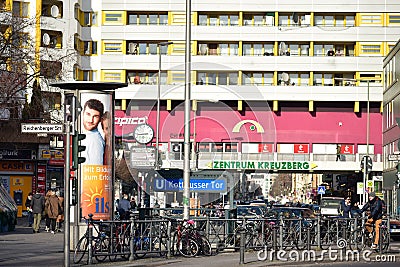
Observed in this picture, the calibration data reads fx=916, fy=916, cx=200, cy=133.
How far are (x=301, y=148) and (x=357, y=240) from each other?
48382 millimetres

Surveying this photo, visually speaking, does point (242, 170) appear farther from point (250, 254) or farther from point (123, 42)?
point (250, 254)

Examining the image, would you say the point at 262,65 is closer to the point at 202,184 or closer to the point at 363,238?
the point at 202,184

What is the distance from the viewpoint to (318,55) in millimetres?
77375

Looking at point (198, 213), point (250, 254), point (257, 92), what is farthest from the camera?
point (257, 92)

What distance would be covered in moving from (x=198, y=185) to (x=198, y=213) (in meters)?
9.72

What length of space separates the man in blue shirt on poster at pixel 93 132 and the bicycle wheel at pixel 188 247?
3.48m

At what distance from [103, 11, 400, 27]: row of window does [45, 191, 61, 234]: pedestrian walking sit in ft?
133

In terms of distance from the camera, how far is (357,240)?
93.7ft

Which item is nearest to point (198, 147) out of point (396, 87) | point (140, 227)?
point (396, 87)

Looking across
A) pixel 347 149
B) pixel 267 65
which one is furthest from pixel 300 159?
pixel 267 65

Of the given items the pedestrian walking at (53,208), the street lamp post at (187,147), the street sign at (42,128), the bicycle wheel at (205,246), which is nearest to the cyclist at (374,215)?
the bicycle wheel at (205,246)

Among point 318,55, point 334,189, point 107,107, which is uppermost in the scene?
point 318,55

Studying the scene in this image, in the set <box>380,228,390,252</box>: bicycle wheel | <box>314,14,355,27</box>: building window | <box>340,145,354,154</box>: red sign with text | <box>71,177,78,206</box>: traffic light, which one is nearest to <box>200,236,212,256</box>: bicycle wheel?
<box>380,228,390,252</box>: bicycle wheel

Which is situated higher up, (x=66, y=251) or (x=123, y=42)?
(x=123, y=42)
